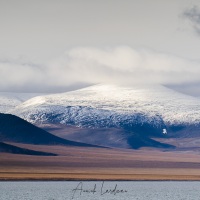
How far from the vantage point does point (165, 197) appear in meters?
117

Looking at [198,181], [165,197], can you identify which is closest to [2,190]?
[165,197]

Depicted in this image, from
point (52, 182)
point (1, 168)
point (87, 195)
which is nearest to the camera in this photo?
point (87, 195)

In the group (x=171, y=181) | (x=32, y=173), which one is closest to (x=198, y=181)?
(x=171, y=181)

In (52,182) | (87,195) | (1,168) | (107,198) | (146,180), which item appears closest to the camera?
(107,198)

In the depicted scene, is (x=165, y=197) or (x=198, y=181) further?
(x=198, y=181)

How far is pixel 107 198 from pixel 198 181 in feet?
234

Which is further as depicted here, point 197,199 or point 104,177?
point 104,177

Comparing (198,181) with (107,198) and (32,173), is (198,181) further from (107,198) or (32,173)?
(107,198)

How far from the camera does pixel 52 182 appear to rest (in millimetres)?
158375

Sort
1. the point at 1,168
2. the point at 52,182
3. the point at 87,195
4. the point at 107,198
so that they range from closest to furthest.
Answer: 1. the point at 107,198
2. the point at 87,195
3. the point at 52,182
4. the point at 1,168

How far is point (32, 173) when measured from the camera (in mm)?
184250

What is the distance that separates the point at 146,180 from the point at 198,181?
529 inches

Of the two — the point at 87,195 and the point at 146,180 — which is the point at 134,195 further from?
the point at 146,180

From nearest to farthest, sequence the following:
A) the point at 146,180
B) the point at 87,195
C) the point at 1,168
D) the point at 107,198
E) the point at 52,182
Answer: the point at 107,198 < the point at 87,195 < the point at 52,182 < the point at 146,180 < the point at 1,168
